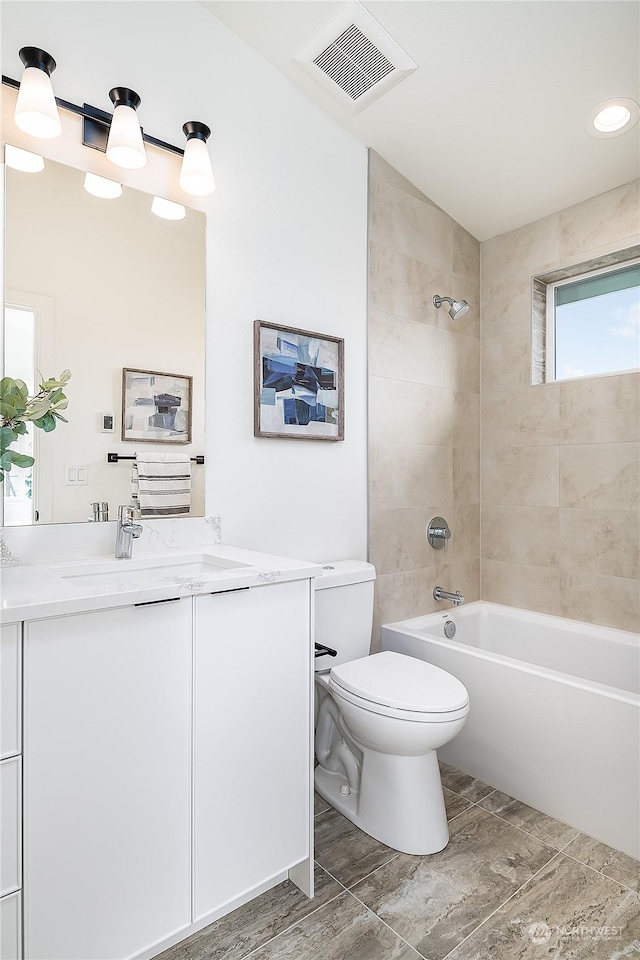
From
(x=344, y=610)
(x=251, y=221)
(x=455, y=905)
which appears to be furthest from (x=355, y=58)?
(x=455, y=905)

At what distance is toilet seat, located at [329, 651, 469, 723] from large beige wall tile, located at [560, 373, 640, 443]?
4.23 ft

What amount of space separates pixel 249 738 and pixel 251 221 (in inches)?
Answer: 66.5

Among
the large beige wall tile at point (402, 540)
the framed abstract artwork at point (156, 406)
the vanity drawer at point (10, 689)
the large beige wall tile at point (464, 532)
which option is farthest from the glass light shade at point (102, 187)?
the large beige wall tile at point (464, 532)

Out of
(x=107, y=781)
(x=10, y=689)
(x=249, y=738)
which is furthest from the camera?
(x=249, y=738)

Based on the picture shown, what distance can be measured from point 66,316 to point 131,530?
0.64m

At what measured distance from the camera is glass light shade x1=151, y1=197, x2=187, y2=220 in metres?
1.79

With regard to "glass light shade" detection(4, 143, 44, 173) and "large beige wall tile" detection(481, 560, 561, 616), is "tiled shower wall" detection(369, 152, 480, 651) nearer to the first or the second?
"large beige wall tile" detection(481, 560, 561, 616)

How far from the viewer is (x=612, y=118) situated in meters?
2.06

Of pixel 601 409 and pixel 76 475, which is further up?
pixel 601 409

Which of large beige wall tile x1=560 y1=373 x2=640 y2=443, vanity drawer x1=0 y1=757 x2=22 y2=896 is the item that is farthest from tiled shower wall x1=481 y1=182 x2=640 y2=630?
vanity drawer x1=0 y1=757 x2=22 y2=896

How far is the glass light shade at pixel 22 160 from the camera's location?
1.51m

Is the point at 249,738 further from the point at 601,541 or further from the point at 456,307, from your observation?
the point at 456,307

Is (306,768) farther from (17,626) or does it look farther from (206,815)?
(17,626)

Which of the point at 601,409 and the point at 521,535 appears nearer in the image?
the point at 601,409
